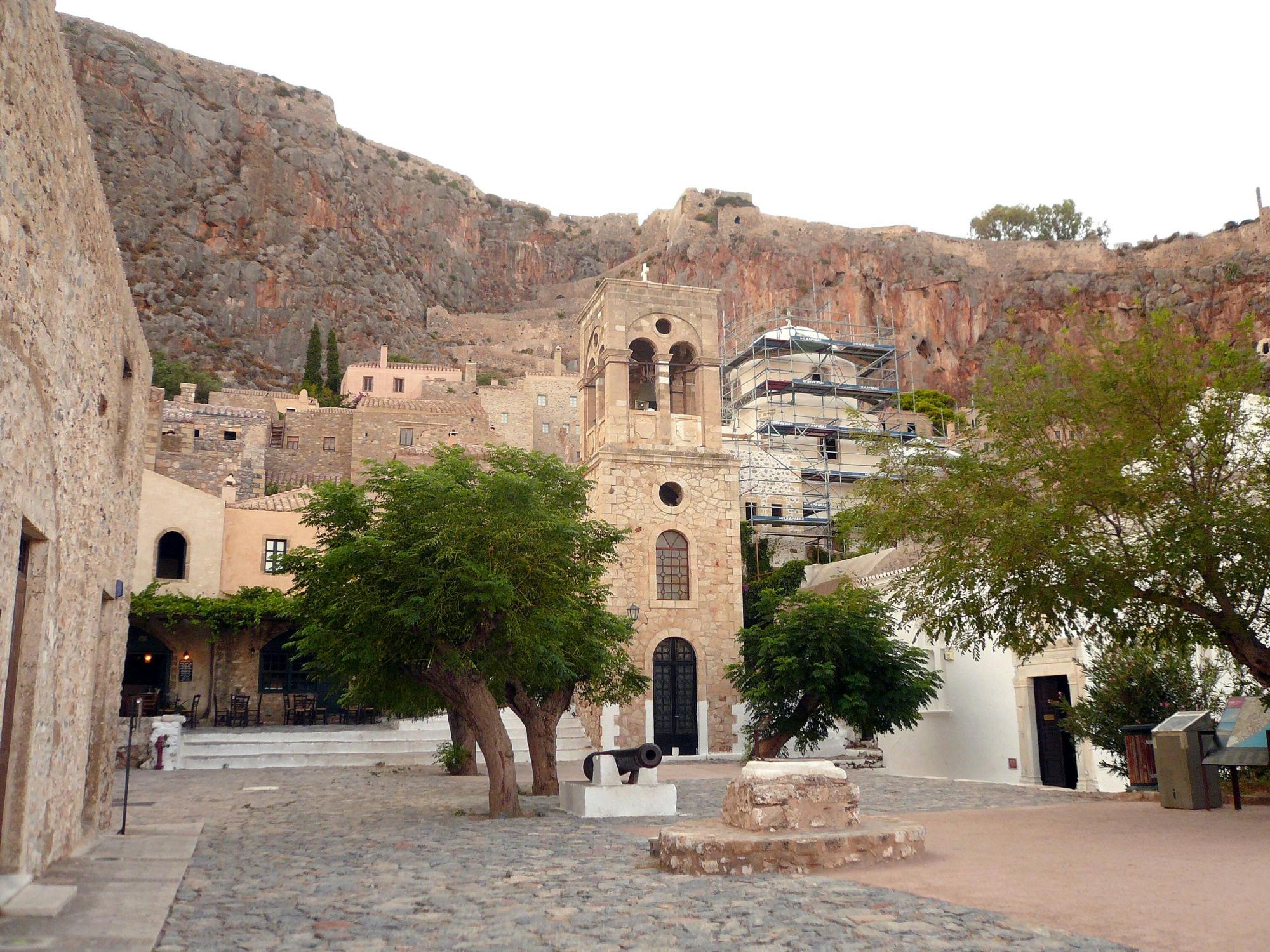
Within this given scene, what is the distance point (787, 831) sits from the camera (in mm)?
8102

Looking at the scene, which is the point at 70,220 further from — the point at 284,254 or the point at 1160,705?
the point at 284,254

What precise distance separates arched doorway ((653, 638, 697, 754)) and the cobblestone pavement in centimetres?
1135

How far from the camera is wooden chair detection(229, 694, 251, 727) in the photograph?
2431 centimetres

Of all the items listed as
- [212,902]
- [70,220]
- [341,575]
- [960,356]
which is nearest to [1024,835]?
[212,902]

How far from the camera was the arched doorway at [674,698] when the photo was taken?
23.5 m

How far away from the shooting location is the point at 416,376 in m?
61.4

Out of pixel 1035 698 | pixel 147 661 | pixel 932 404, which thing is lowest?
pixel 1035 698

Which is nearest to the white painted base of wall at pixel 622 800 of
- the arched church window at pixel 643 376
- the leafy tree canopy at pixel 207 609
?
the leafy tree canopy at pixel 207 609

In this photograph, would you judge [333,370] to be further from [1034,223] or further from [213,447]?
[1034,223]

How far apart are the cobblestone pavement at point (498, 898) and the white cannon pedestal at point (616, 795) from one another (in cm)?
43

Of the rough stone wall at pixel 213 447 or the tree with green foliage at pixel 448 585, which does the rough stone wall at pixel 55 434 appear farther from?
the rough stone wall at pixel 213 447

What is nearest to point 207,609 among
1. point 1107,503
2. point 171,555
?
point 171,555

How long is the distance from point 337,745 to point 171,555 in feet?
29.4

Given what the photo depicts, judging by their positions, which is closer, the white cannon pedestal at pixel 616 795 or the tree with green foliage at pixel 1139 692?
the white cannon pedestal at pixel 616 795
